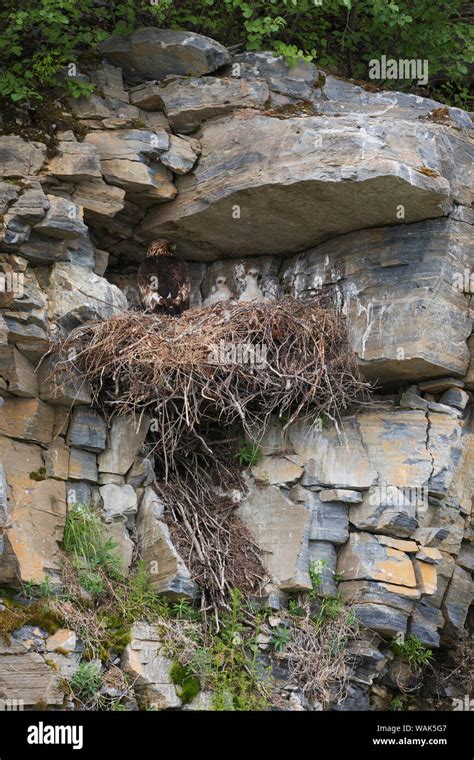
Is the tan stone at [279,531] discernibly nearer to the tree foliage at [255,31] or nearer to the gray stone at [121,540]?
the gray stone at [121,540]

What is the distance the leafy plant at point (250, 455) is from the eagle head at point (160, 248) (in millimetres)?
1855

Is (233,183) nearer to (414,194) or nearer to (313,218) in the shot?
(313,218)

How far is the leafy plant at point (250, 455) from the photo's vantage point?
383 inches

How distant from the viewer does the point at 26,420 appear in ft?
29.2

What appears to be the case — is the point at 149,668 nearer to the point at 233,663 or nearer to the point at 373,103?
the point at 233,663

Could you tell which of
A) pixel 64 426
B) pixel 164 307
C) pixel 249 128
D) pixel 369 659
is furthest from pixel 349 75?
pixel 369 659

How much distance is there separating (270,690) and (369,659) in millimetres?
909

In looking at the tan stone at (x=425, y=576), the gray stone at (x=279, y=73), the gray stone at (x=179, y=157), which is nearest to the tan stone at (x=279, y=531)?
the tan stone at (x=425, y=576)

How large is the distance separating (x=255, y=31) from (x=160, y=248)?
6.73ft

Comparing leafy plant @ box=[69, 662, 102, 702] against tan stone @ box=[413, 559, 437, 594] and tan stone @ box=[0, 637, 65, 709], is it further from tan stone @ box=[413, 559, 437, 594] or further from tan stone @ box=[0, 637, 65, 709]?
tan stone @ box=[413, 559, 437, 594]

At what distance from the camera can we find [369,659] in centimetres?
910

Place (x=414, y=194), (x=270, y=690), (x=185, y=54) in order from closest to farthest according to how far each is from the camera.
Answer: (x=270, y=690)
(x=414, y=194)
(x=185, y=54)

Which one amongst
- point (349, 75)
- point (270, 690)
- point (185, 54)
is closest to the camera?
point (270, 690)

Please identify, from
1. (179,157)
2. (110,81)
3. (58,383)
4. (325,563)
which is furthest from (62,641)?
(110,81)
